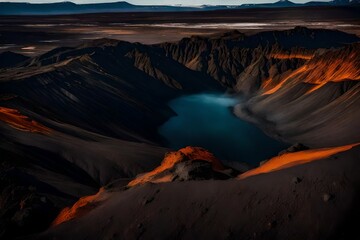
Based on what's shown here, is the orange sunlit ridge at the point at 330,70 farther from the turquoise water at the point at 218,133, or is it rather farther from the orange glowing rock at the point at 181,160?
the orange glowing rock at the point at 181,160

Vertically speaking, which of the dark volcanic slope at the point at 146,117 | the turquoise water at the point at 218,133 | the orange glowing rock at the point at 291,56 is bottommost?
the turquoise water at the point at 218,133

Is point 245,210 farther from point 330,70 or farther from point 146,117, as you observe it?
point 330,70


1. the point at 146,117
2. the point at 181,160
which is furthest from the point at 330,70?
the point at 181,160

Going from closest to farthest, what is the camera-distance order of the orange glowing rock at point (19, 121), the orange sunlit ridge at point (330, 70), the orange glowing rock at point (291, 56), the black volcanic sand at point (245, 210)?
the black volcanic sand at point (245, 210) → the orange glowing rock at point (19, 121) → the orange sunlit ridge at point (330, 70) → the orange glowing rock at point (291, 56)

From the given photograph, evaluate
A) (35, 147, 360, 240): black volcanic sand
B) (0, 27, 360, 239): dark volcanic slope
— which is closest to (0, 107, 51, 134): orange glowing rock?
(0, 27, 360, 239): dark volcanic slope

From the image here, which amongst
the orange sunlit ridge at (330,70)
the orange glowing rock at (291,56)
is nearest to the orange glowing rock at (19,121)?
the orange sunlit ridge at (330,70)

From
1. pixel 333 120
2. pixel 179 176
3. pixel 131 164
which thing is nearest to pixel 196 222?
pixel 179 176
